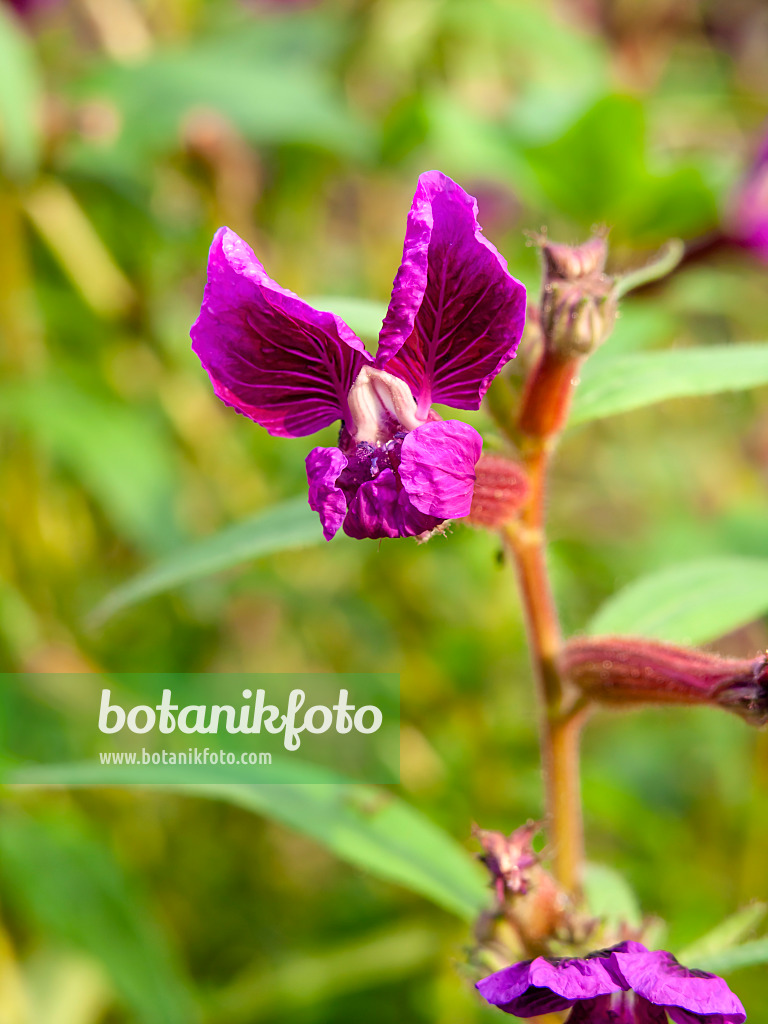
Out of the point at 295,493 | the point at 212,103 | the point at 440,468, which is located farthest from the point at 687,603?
the point at 212,103

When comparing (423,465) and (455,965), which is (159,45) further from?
(455,965)

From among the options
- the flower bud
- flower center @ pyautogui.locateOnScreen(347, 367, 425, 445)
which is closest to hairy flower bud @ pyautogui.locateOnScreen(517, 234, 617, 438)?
the flower bud

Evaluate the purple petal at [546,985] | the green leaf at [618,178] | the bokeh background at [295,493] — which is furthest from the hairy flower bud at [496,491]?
the green leaf at [618,178]

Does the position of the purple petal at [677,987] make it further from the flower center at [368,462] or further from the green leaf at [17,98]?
the green leaf at [17,98]

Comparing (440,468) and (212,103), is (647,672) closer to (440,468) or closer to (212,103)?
(440,468)

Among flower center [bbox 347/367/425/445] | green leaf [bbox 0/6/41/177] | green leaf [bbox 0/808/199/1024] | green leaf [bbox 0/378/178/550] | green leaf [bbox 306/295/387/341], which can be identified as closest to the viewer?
flower center [bbox 347/367/425/445]

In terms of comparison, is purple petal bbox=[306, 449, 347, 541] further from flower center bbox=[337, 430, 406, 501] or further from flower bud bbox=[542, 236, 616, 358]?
flower bud bbox=[542, 236, 616, 358]
